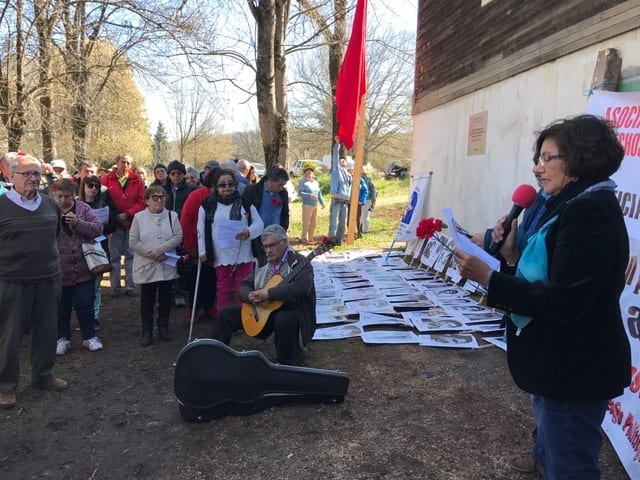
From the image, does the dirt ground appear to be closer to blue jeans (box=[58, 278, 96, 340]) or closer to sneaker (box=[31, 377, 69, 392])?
sneaker (box=[31, 377, 69, 392])

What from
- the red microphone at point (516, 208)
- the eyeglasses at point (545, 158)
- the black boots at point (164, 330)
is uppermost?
the eyeglasses at point (545, 158)

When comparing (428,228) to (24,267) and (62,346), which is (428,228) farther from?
(24,267)

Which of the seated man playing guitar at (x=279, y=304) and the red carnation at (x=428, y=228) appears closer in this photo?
the seated man playing guitar at (x=279, y=304)

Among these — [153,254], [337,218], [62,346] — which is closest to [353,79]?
[337,218]

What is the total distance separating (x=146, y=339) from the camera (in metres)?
4.89

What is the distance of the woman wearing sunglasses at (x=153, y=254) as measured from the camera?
15.8 ft

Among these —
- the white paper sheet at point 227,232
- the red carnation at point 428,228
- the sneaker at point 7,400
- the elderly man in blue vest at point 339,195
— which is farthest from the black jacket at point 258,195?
the elderly man in blue vest at point 339,195

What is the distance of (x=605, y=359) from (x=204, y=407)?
254cm

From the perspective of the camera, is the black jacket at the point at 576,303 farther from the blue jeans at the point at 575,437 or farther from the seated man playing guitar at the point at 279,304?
the seated man playing guitar at the point at 279,304

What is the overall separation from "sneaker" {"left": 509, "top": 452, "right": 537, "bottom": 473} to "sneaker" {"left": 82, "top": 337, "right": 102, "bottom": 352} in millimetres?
3886

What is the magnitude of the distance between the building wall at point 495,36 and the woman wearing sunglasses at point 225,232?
3.94 meters

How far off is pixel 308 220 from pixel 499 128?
17.6 feet

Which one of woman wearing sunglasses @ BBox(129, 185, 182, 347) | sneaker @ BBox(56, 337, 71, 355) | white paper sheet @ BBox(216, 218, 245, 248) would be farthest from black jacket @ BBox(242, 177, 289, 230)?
sneaker @ BBox(56, 337, 71, 355)

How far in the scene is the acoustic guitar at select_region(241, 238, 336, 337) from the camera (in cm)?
400
